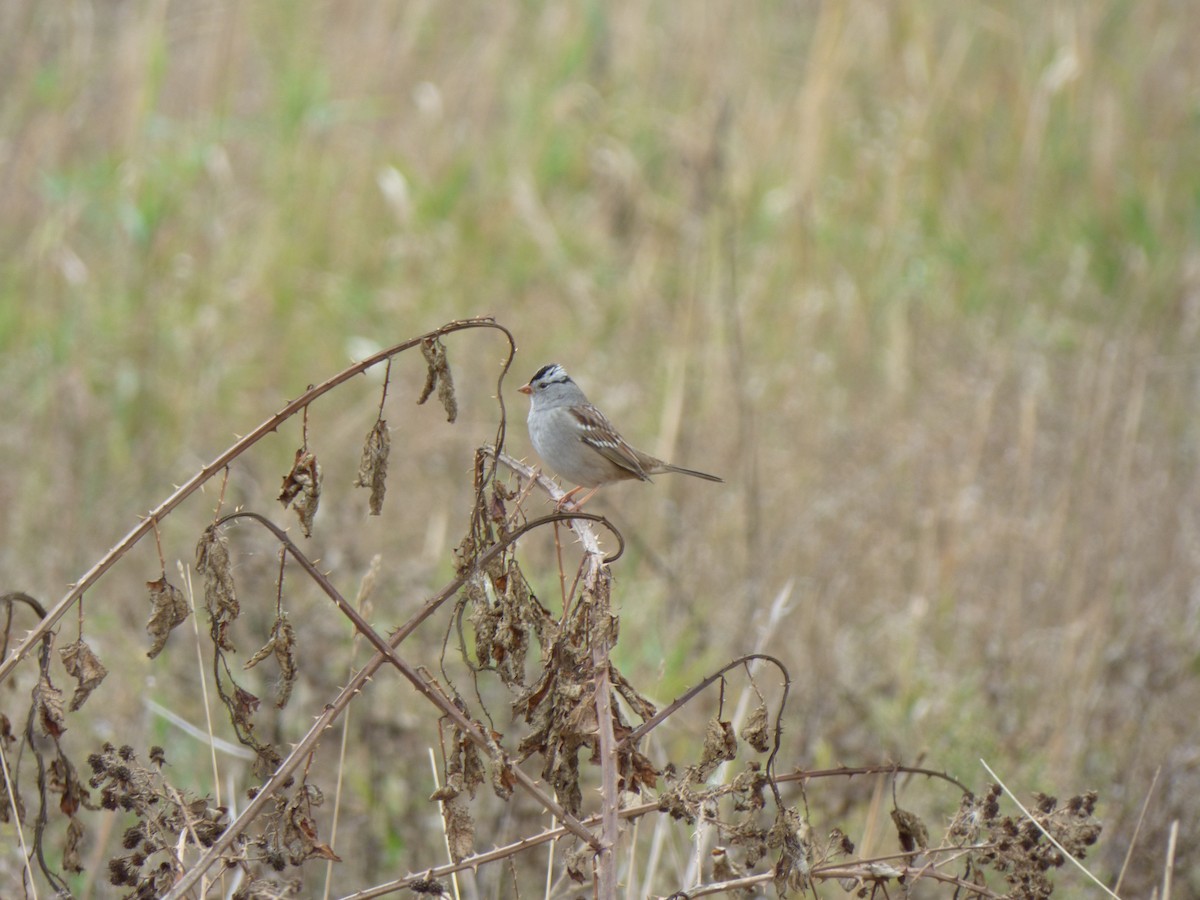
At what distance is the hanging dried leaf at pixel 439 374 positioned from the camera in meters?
1.80

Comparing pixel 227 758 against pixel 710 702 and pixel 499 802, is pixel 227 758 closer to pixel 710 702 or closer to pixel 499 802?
pixel 499 802

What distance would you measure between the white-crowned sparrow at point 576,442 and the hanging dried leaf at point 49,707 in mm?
1918

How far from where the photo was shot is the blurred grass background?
4191 mm

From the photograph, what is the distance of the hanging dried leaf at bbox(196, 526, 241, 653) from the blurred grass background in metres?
1.97

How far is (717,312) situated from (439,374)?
459cm

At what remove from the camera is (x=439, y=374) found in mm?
1832

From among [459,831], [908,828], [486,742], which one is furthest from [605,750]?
[908,828]

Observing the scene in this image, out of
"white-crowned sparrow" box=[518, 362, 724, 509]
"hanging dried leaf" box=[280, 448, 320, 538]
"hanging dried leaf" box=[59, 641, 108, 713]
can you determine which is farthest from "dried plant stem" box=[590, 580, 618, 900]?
"white-crowned sparrow" box=[518, 362, 724, 509]

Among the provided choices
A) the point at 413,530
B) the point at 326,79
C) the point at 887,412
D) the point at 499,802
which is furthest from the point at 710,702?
the point at 326,79

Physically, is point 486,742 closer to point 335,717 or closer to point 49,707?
point 335,717

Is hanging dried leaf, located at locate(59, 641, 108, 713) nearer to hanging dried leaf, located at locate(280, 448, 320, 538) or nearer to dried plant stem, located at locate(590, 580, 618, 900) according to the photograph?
hanging dried leaf, located at locate(280, 448, 320, 538)

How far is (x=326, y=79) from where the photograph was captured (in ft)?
24.0

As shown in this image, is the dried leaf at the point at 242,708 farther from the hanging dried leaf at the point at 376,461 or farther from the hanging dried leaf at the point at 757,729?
the hanging dried leaf at the point at 757,729

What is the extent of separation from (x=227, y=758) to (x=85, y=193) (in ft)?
11.2
